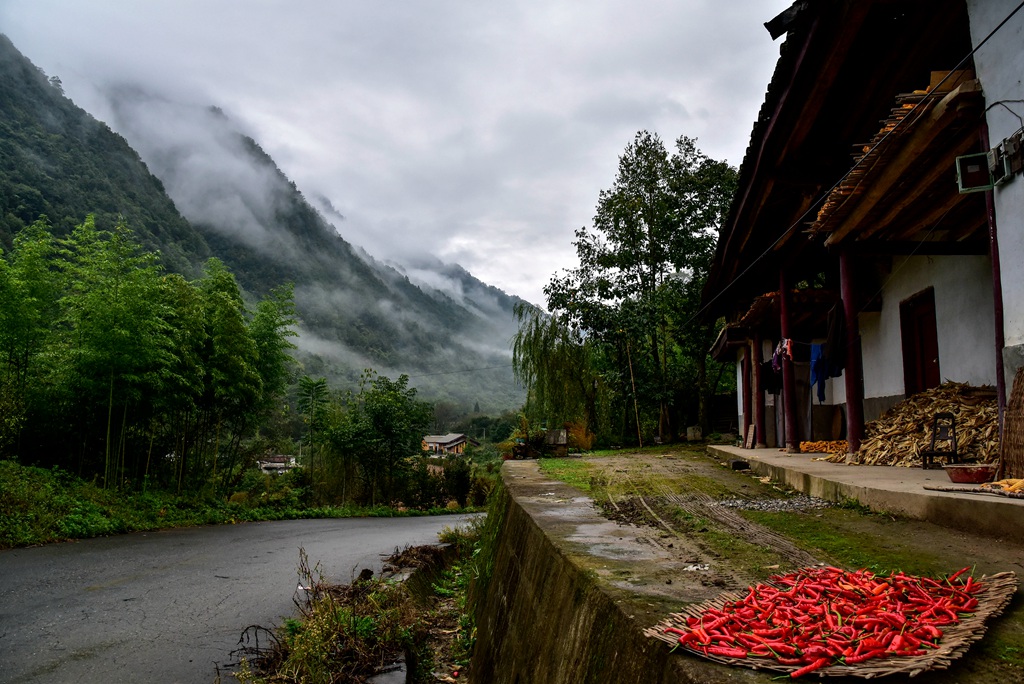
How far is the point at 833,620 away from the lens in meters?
1.69

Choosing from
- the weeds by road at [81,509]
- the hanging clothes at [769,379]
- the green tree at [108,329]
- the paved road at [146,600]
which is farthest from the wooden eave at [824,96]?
the weeds by road at [81,509]

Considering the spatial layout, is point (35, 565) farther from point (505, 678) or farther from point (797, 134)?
point (797, 134)

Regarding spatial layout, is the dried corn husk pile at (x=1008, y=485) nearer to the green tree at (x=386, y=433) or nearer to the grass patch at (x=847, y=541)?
the grass patch at (x=847, y=541)

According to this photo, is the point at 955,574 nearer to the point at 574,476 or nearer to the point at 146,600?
the point at 574,476

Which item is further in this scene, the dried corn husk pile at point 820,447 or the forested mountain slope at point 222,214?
the forested mountain slope at point 222,214

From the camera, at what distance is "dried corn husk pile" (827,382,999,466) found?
5.44 meters

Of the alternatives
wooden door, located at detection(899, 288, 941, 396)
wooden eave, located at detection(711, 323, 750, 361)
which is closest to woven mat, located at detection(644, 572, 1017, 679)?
wooden door, located at detection(899, 288, 941, 396)

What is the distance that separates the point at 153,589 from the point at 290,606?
179cm

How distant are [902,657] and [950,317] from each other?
6.81 m

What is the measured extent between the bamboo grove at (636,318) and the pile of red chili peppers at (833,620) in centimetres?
1617

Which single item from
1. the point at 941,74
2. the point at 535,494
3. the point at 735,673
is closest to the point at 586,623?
the point at 735,673

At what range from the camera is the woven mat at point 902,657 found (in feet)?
4.60

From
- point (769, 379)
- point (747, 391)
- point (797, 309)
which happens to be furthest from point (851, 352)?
point (747, 391)

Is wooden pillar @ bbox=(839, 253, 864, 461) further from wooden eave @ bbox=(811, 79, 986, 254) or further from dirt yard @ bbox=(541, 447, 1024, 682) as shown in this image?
dirt yard @ bbox=(541, 447, 1024, 682)
